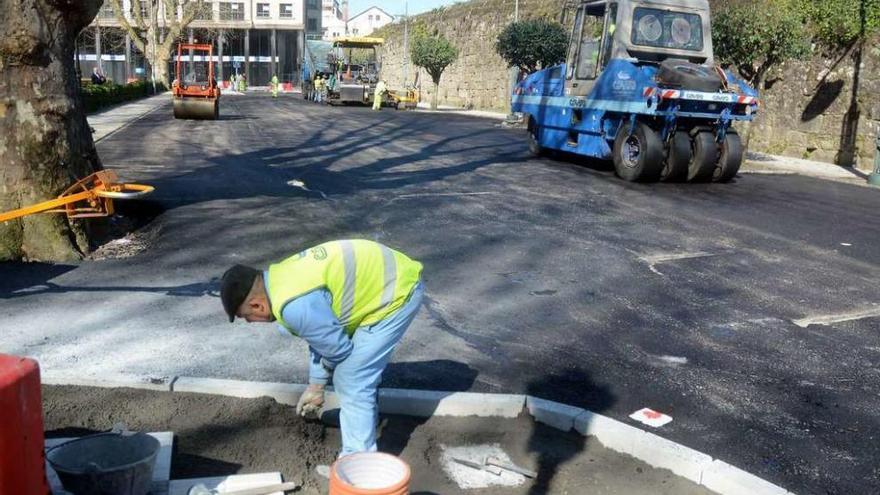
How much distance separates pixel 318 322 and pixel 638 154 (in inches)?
434

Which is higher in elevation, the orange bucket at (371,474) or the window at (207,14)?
the window at (207,14)

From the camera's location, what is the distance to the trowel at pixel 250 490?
3.26 meters

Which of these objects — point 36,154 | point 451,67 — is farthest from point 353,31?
point 36,154

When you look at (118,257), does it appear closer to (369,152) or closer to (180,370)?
(180,370)

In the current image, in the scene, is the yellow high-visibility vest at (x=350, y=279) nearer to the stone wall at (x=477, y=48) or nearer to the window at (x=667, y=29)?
the window at (x=667, y=29)

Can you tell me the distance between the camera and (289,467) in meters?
3.76

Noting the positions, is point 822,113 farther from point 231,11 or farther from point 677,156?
point 231,11

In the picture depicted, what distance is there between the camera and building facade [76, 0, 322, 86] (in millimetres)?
66812

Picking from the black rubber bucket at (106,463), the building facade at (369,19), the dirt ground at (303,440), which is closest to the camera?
the black rubber bucket at (106,463)

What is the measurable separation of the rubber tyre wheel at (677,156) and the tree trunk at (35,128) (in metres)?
9.36

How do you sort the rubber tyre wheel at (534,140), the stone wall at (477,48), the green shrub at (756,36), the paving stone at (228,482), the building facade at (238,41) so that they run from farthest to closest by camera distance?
the building facade at (238,41) < the stone wall at (477,48) < the rubber tyre wheel at (534,140) < the green shrub at (756,36) < the paving stone at (228,482)

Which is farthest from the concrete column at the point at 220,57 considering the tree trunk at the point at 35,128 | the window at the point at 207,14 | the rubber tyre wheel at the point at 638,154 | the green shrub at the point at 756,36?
the tree trunk at the point at 35,128

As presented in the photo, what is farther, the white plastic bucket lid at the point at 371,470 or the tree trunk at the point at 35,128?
the tree trunk at the point at 35,128

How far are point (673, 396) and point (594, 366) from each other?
612 millimetres
